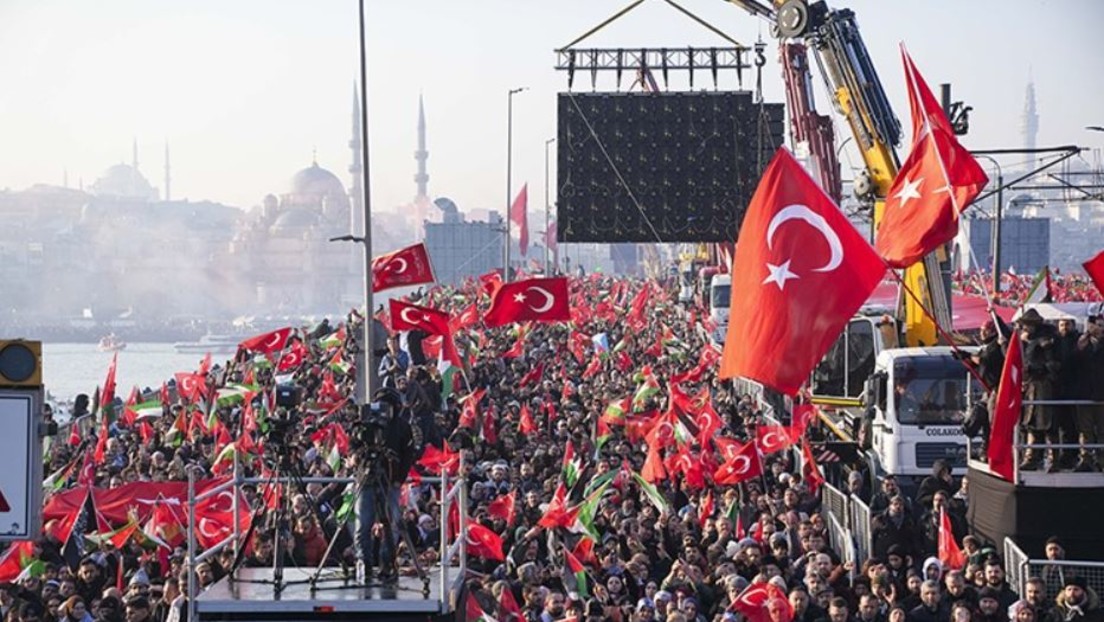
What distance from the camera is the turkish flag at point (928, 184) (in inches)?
520

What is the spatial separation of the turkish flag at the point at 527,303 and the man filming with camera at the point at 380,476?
15.9 metres

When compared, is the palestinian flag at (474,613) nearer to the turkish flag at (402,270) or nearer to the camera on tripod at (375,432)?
the camera on tripod at (375,432)

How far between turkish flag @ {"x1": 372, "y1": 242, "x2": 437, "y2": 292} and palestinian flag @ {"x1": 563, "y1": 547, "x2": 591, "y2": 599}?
960cm

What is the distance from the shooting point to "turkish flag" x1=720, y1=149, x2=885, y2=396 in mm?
11320

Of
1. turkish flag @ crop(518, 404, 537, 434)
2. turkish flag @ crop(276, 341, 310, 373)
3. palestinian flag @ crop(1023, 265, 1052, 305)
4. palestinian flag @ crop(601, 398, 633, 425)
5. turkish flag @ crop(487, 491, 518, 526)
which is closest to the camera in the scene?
turkish flag @ crop(487, 491, 518, 526)

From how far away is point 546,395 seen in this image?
28562mm

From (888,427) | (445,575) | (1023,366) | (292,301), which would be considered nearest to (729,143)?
(888,427)

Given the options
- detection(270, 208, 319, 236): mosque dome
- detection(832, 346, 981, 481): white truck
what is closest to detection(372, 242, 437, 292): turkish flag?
detection(832, 346, 981, 481): white truck

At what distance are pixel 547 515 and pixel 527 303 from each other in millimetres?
10916

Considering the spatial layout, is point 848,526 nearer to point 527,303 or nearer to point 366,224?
point 366,224

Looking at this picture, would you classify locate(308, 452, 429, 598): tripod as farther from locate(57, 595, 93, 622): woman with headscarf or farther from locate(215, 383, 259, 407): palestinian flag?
locate(215, 383, 259, 407): palestinian flag

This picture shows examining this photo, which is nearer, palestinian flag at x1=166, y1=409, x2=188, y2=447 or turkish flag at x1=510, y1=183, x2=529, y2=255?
palestinian flag at x1=166, y1=409, x2=188, y2=447

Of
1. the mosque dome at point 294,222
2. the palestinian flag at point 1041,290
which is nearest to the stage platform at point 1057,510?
the palestinian flag at point 1041,290

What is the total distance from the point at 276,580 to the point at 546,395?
19.0 metres
